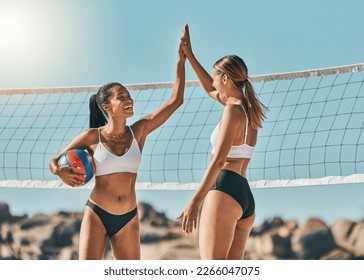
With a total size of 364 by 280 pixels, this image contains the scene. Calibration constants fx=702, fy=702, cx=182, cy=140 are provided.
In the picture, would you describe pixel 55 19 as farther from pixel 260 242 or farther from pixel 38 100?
pixel 260 242

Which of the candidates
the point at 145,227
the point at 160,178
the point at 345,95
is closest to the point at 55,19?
the point at 160,178

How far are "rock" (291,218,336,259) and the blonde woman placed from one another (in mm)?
2507

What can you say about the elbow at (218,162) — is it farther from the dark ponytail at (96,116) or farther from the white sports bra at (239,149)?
the dark ponytail at (96,116)

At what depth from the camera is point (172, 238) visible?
645 centimetres

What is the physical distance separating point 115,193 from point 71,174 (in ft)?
0.91

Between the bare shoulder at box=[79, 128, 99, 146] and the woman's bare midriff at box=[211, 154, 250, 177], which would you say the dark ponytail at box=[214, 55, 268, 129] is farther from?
the bare shoulder at box=[79, 128, 99, 146]

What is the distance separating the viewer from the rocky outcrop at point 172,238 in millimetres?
6211

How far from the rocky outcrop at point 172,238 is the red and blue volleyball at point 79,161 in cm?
234

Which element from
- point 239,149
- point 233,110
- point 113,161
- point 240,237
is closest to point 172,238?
point 113,161

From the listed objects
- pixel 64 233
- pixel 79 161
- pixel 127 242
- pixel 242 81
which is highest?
pixel 242 81

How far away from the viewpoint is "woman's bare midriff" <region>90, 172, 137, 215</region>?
13.3 ft

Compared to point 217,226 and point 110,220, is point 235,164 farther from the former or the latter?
point 110,220

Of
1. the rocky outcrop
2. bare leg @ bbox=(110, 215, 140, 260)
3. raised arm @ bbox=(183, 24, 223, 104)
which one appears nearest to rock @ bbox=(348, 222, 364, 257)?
the rocky outcrop

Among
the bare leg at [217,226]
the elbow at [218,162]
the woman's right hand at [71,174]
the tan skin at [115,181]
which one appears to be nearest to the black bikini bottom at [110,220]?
the tan skin at [115,181]
